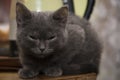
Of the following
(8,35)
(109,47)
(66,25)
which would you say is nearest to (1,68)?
(8,35)

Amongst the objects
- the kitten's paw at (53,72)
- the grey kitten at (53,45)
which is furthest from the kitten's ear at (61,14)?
the kitten's paw at (53,72)

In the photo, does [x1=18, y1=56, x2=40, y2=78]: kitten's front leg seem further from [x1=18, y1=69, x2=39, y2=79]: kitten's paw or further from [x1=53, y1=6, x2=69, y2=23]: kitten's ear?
[x1=53, y1=6, x2=69, y2=23]: kitten's ear

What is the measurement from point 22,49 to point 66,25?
0.13 meters

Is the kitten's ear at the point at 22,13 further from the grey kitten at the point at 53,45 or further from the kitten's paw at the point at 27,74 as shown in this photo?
the kitten's paw at the point at 27,74

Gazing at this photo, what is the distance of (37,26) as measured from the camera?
75 cm

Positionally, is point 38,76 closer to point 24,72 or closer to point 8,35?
point 24,72

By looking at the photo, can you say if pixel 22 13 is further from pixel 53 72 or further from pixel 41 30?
pixel 53 72

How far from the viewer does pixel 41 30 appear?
744mm

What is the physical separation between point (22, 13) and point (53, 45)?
109mm

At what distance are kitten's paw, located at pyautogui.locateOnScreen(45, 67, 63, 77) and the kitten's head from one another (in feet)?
0.17

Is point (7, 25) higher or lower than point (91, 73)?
higher

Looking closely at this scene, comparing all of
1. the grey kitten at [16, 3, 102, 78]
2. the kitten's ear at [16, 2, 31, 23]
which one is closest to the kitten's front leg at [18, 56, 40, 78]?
the grey kitten at [16, 3, 102, 78]

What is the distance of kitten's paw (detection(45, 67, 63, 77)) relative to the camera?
2.57 ft

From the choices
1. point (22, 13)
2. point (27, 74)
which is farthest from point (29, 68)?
point (22, 13)
